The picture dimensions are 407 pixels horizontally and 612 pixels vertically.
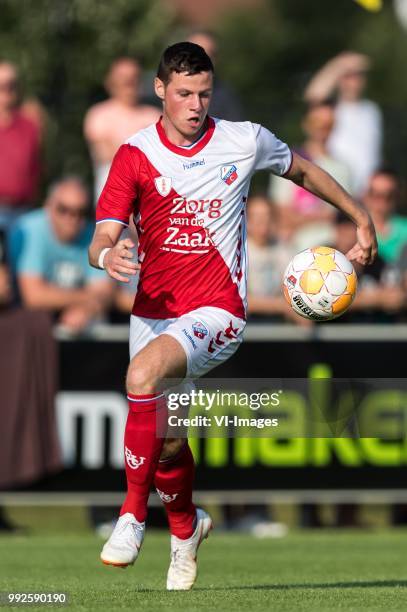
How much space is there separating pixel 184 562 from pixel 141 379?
133cm

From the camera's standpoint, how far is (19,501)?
43.1 ft

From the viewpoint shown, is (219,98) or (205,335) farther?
(219,98)

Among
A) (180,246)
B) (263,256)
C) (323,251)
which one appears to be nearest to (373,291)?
(263,256)

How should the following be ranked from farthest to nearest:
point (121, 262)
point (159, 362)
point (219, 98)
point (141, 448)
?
point (219, 98), point (141, 448), point (159, 362), point (121, 262)

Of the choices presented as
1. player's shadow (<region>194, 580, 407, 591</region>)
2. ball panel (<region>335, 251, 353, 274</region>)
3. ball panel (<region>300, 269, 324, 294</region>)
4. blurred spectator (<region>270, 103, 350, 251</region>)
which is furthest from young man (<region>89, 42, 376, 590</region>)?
blurred spectator (<region>270, 103, 350, 251</region>)

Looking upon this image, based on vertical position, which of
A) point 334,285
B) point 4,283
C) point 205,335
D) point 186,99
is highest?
point 186,99

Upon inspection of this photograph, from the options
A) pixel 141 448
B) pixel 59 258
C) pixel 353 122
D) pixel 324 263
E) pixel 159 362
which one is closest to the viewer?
pixel 159 362

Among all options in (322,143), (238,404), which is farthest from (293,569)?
(322,143)

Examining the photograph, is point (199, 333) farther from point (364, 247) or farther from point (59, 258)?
point (59, 258)

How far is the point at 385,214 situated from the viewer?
1468cm

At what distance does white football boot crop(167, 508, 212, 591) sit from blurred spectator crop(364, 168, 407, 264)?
6.13 meters

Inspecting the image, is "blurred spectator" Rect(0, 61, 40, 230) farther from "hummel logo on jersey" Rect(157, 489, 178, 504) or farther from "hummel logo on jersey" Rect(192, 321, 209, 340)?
"hummel logo on jersey" Rect(192, 321, 209, 340)

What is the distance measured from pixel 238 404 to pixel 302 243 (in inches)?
246

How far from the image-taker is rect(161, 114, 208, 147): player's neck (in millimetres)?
8508
